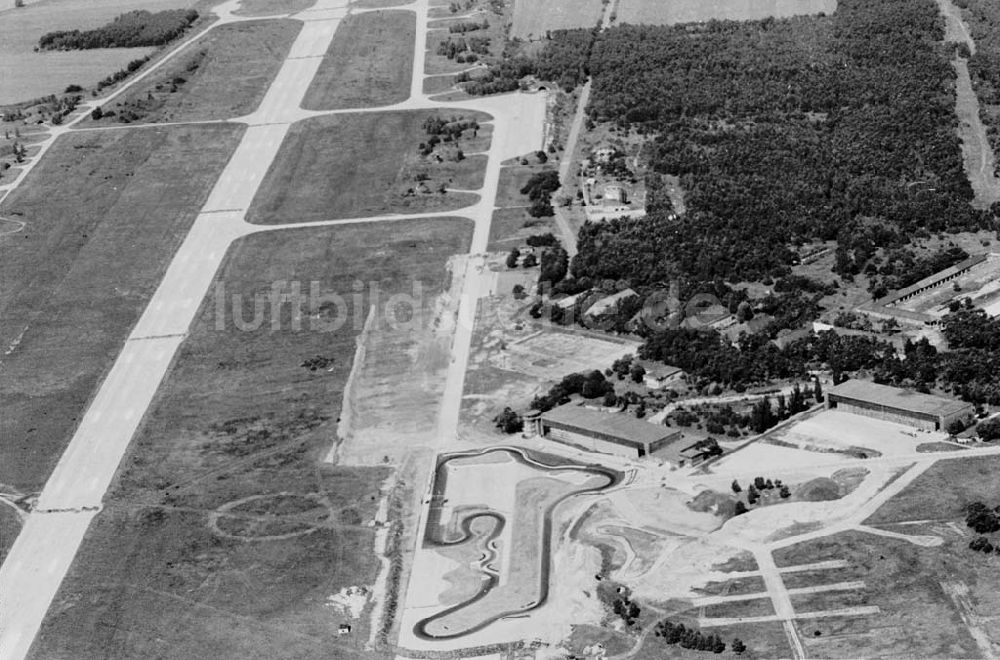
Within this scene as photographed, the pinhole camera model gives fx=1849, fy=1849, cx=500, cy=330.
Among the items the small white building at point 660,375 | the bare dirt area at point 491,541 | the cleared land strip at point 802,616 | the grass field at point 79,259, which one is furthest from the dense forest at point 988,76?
the cleared land strip at point 802,616

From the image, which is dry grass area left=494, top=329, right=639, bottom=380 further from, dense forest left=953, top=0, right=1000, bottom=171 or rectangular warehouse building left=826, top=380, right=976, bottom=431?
dense forest left=953, top=0, right=1000, bottom=171

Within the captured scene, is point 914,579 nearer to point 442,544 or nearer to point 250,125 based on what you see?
point 442,544

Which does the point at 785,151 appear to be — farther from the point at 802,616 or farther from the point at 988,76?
the point at 802,616

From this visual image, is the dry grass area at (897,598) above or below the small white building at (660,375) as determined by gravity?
above

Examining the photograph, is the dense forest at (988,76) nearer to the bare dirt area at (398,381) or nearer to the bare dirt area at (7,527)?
the bare dirt area at (398,381)

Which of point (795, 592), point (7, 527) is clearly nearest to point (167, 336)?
point (7, 527)

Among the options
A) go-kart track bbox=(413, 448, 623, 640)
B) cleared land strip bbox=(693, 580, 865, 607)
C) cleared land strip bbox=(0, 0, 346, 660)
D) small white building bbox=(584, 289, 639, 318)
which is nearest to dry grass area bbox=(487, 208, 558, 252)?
small white building bbox=(584, 289, 639, 318)
